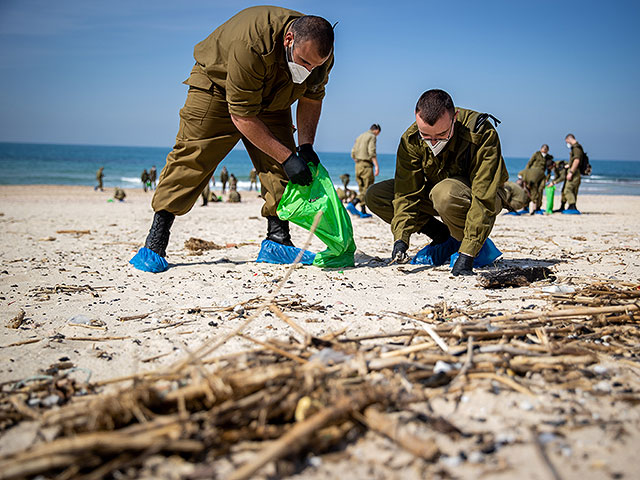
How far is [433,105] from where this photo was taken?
10.8 ft

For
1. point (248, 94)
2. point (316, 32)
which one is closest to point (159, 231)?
point (248, 94)

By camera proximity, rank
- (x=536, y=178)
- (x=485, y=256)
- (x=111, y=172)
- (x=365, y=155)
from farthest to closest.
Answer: (x=111, y=172) → (x=536, y=178) → (x=365, y=155) → (x=485, y=256)

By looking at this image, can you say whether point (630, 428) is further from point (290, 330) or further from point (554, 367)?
point (290, 330)

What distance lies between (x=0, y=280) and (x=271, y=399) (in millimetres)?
3038

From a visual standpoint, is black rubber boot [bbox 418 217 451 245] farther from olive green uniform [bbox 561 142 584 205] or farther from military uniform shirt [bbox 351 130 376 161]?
olive green uniform [bbox 561 142 584 205]

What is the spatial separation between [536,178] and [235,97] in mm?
10471

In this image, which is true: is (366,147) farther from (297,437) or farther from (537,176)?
(297,437)

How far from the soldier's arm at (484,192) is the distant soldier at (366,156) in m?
6.59

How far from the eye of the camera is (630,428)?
147 cm

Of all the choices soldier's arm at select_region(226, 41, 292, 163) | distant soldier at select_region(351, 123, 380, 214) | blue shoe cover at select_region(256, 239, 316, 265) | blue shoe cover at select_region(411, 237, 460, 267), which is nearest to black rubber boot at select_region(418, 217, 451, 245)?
blue shoe cover at select_region(411, 237, 460, 267)

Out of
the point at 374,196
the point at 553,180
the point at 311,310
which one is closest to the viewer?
the point at 311,310

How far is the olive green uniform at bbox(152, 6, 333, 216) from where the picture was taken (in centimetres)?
324

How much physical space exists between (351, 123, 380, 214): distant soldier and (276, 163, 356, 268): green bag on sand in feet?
21.1

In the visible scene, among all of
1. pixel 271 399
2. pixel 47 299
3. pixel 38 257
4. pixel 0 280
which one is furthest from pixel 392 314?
pixel 38 257
